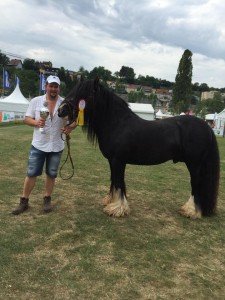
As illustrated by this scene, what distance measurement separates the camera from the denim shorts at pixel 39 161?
4.74 m

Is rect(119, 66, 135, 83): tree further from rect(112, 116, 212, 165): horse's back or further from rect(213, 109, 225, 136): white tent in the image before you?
rect(112, 116, 212, 165): horse's back

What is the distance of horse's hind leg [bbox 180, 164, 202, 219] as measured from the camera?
5.20 meters

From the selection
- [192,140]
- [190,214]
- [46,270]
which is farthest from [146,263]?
[192,140]

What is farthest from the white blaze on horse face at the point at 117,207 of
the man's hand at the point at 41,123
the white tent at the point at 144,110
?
the white tent at the point at 144,110

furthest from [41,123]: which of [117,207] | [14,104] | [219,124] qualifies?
[219,124]

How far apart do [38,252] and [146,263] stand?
3.90ft

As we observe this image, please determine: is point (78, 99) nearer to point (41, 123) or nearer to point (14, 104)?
point (41, 123)

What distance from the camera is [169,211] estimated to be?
5.48 m

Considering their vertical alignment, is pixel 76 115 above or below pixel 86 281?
above

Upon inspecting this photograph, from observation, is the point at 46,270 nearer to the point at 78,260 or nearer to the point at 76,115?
the point at 78,260

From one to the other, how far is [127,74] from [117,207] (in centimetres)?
16455

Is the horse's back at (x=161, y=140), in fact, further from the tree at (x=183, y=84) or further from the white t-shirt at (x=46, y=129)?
the tree at (x=183, y=84)

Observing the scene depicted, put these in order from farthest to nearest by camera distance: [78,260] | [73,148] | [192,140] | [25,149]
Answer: [73,148] < [25,149] < [192,140] < [78,260]

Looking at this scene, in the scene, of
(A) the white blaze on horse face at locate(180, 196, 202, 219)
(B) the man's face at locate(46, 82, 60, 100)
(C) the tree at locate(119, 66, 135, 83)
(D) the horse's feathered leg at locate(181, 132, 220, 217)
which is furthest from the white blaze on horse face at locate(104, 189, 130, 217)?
(C) the tree at locate(119, 66, 135, 83)
